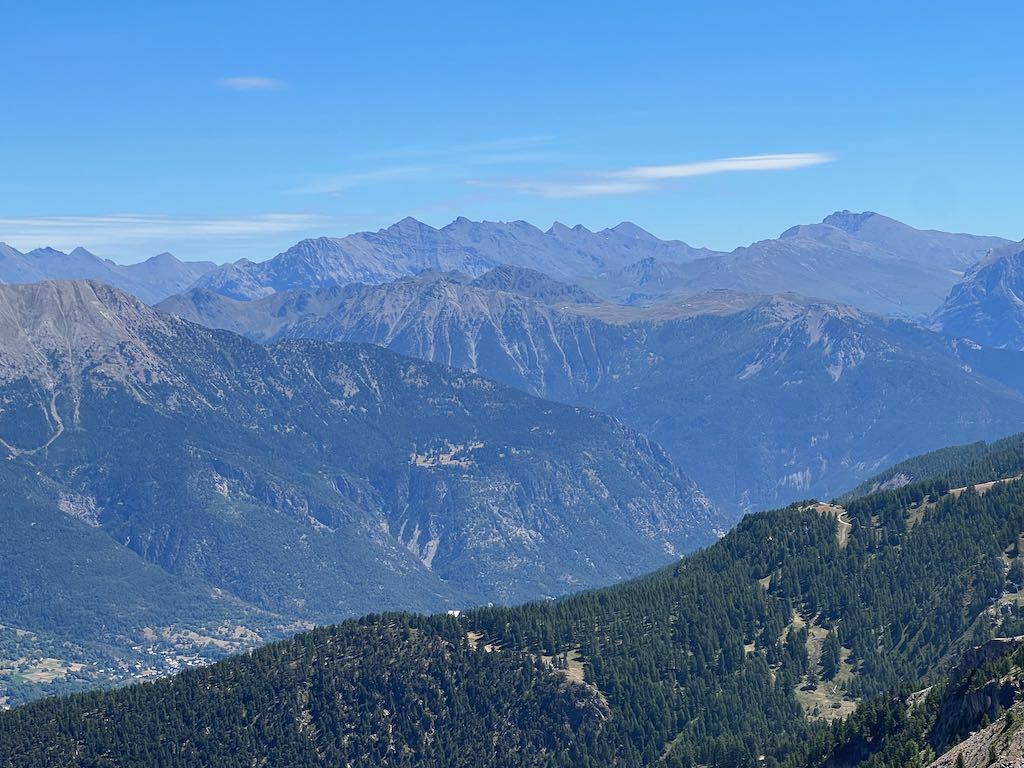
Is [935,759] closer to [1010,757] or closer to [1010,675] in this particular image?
[1010,675]

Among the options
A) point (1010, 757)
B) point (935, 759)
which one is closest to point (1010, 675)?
point (935, 759)

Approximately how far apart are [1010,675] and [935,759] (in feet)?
44.9

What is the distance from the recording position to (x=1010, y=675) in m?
200

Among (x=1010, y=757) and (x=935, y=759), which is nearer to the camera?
(x=1010, y=757)

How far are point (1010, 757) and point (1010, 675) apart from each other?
31.9 m

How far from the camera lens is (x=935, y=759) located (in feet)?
654

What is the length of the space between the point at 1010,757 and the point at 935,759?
30.8m

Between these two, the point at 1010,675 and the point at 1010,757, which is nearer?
the point at 1010,757

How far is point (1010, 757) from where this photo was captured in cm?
16938
